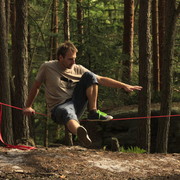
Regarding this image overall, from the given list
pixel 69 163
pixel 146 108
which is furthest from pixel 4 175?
pixel 146 108

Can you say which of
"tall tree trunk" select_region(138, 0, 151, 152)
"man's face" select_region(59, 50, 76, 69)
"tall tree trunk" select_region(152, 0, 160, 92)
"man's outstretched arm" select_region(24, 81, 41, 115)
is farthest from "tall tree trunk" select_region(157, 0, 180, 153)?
"tall tree trunk" select_region(152, 0, 160, 92)

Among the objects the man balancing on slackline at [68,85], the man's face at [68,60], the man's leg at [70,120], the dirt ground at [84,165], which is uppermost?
the man's face at [68,60]

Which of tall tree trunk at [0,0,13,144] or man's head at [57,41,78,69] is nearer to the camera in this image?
man's head at [57,41,78,69]

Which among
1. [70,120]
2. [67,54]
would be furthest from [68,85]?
[70,120]

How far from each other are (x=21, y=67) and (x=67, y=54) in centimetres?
418

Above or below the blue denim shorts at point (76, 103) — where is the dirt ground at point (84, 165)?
below

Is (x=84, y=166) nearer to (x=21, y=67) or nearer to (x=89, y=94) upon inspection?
(x=89, y=94)

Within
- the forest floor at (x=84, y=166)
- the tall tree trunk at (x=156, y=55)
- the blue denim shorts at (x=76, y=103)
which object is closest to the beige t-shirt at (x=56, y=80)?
the blue denim shorts at (x=76, y=103)

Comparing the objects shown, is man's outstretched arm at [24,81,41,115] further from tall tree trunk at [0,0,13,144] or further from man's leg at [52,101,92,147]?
tall tree trunk at [0,0,13,144]

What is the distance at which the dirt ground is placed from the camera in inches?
214

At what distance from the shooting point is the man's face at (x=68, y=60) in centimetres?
581

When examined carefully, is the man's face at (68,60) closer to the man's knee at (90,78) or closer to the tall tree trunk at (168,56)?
the man's knee at (90,78)

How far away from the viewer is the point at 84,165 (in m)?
6.15

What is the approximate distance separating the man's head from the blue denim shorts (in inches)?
12.4
